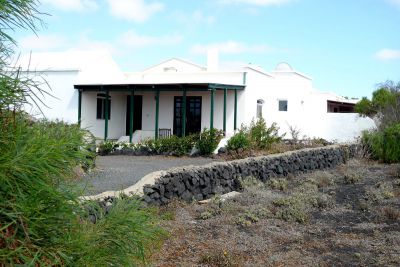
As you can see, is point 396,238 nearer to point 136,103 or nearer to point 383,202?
point 383,202

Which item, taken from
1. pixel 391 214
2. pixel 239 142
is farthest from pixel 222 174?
pixel 239 142

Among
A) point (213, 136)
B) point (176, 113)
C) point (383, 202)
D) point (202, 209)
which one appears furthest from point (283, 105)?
point (202, 209)

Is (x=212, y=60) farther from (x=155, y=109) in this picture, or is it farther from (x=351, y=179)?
(x=351, y=179)

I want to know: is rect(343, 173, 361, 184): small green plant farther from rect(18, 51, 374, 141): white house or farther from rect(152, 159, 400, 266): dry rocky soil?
rect(18, 51, 374, 141): white house

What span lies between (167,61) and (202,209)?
21958mm

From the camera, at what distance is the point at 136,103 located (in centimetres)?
2716

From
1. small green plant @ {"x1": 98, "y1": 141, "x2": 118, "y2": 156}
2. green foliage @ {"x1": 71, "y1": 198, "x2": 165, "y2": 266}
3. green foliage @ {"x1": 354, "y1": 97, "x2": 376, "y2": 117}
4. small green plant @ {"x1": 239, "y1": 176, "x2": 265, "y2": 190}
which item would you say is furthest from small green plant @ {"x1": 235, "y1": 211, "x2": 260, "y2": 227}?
green foliage @ {"x1": 354, "y1": 97, "x2": 376, "y2": 117}

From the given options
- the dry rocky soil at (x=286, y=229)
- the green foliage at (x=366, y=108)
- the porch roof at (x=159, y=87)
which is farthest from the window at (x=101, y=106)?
the green foliage at (x=366, y=108)

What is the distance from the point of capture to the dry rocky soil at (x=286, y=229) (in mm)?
6617

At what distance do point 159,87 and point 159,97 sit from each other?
293 centimetres

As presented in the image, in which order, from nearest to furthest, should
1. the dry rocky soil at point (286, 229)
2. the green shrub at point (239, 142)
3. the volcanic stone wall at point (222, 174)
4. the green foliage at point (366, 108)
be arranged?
1. the dry rocky soil at point (286, 229)
2. the volcanic stone wall at point (222, 174)
3. the green shrub at point (239, 142)
4. the green foliage at point (366, 108)

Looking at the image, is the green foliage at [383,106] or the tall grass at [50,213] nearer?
the tall grass at [50,213]

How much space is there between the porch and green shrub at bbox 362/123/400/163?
6.63 metres

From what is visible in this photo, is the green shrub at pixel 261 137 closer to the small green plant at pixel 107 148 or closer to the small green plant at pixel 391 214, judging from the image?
the small green plant at pixel 107 148
